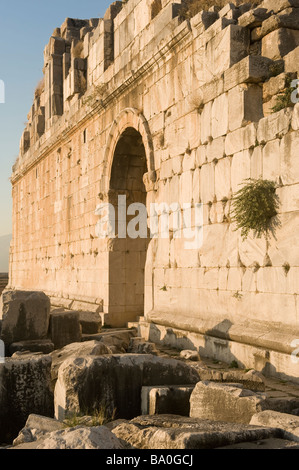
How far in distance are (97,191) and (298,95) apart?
7.43m

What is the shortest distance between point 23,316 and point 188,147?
3.79m

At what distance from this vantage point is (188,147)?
8.91 m

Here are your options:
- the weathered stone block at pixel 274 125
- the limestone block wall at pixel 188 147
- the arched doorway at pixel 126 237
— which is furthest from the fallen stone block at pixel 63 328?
the weathered stone block at pixel 274 125

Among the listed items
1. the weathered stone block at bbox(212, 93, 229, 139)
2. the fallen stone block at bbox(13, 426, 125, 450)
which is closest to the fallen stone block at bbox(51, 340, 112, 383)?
the fallen stone block at bbox(13, 426, 125, 450)

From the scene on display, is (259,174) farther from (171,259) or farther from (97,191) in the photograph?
(97,191)

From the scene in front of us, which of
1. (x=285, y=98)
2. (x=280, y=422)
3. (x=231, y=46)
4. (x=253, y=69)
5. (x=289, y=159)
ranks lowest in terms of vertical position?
(x=280, y=422)

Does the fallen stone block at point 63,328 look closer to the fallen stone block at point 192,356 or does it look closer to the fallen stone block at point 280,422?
the fallen stone block at point 192,356

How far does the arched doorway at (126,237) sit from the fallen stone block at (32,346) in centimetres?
390

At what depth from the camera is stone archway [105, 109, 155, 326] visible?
12211 mm

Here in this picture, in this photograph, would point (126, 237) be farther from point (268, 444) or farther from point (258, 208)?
point (268, 444)

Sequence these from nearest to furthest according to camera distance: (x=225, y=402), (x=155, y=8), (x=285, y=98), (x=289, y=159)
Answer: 1. (x=225, y=402)
2. (x=289, y=159)
3. (x=285, y=98)
4. (x=155, y=8)

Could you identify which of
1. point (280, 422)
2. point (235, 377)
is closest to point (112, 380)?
point (235, 377)

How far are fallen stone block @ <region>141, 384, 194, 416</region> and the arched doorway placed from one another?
7.10 m
